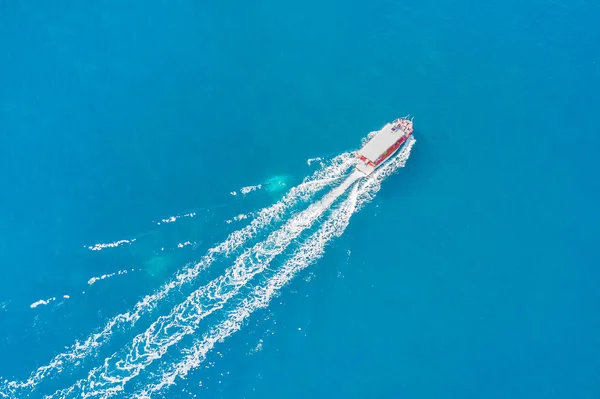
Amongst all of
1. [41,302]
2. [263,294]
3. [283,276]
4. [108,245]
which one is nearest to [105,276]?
[108,245]

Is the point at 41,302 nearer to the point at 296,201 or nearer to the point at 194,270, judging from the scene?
the point at 194,270

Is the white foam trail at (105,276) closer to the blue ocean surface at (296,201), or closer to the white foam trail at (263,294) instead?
the blue ocean surface at (296,201)

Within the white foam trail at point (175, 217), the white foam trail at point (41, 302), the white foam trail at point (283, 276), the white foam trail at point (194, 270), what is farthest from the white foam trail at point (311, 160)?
the white foam trail at point (41, 302)

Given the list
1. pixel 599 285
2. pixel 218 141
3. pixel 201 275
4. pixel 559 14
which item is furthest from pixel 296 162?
pixel 559 14

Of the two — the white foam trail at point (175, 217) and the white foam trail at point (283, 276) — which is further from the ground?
the white foam trail at point (175, 217)

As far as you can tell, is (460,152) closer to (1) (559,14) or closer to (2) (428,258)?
(2) (428,258)

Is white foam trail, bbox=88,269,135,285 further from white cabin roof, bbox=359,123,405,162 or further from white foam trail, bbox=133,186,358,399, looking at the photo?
white cabin roof, bbox=359,123,405,162

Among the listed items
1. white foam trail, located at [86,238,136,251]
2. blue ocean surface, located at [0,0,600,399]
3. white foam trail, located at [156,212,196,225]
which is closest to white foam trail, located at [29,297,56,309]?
blue ocean surface, located at [0,0,600,399]
